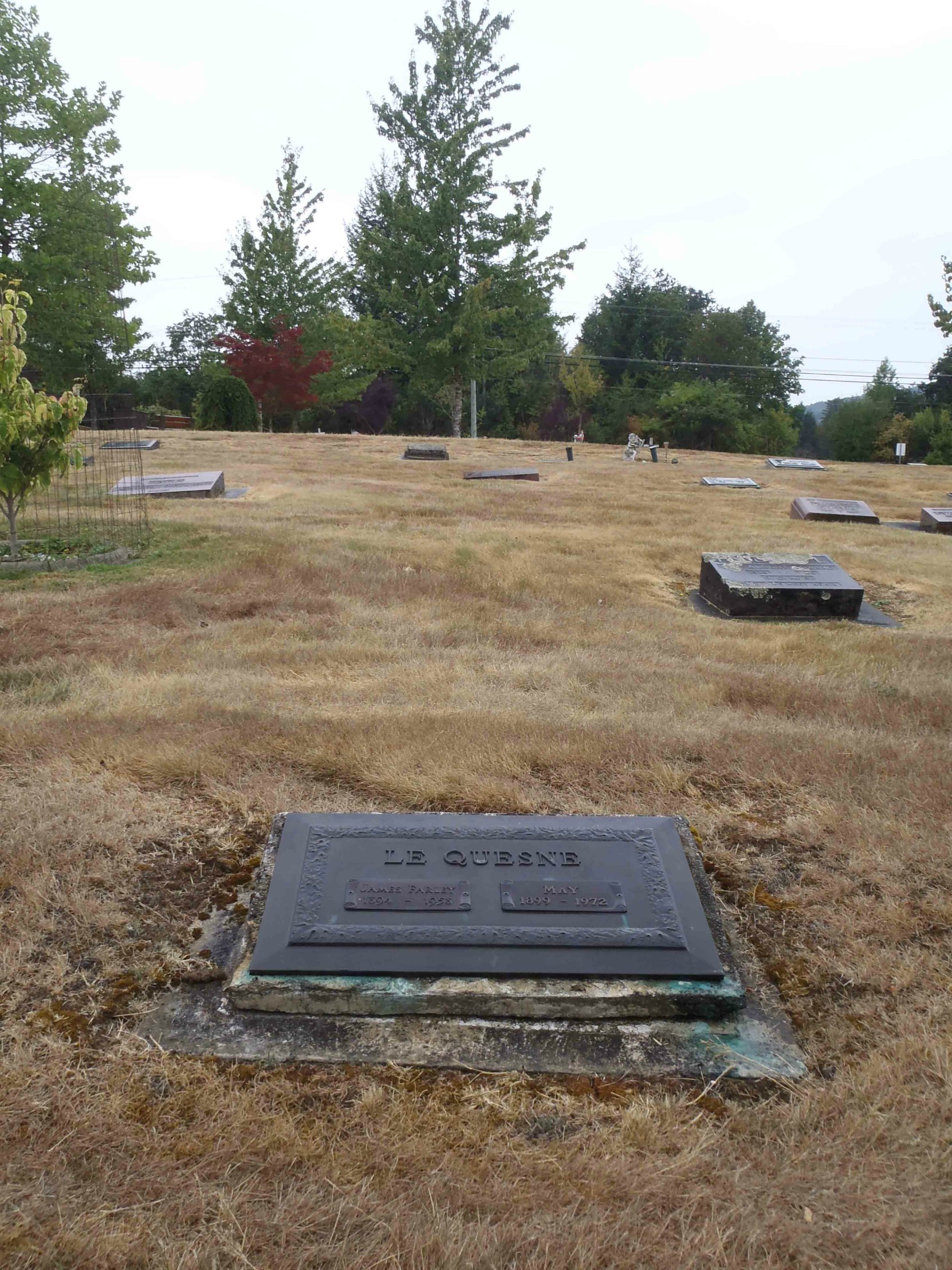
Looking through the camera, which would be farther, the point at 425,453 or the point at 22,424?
the point at 425,453

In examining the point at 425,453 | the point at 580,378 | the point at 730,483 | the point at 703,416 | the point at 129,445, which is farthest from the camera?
the point at 580,378

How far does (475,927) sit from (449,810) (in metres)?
0.87

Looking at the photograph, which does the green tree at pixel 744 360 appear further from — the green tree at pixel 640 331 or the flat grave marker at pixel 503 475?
the flat grave marker at pixel 503 475

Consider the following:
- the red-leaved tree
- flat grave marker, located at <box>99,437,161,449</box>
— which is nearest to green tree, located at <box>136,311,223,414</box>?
the red-leaved tree

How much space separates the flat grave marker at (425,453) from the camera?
18.8m

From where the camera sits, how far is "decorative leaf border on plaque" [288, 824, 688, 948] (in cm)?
247

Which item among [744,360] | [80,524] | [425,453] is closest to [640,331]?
[744,360]

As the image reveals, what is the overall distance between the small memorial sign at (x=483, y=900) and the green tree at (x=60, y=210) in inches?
816

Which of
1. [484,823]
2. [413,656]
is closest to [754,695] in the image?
[413,656]

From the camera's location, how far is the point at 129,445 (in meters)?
16.4

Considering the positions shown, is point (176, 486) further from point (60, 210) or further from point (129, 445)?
point (60, 210)

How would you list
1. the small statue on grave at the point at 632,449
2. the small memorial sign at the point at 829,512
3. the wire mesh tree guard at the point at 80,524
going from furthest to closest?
the small statue on grave at the point at 632,449, the small memorial sign at the point at 829,512, the wire mesh tree guard at the point at 80,524

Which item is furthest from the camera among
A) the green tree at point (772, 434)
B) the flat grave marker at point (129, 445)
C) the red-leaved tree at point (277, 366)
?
the green tree at point (772, 434)

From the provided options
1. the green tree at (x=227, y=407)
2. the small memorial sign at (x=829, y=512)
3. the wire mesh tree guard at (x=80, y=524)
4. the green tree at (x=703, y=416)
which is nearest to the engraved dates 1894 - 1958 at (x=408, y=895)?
Answer: the wire mesh tree guard at (x=80, y=524)
